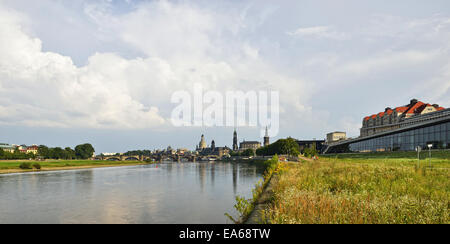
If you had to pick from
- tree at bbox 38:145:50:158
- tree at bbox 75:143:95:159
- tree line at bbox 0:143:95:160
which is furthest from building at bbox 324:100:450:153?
tree at bbox 75:143:95:159

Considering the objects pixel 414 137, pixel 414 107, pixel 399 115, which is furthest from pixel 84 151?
pixel 414 107

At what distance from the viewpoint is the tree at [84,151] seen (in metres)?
187

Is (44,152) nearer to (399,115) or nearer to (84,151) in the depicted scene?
(84,151)

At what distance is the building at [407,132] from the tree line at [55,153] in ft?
503

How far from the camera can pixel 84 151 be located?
621 feet

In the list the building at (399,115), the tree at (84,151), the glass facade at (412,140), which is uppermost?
the building at (399,115)

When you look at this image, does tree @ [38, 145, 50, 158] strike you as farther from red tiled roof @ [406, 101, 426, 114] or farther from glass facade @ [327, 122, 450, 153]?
red tiled roof @ [406, 101, 426, 114]

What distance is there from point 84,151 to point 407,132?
19156 cm

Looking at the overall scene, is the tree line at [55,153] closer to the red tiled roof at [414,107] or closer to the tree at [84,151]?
the tree at [84,151]

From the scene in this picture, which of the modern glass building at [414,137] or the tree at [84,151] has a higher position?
the modern glass building at [414,137]

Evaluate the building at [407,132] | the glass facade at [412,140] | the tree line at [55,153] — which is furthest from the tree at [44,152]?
the glass facade at [412,140]

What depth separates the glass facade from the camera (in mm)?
55062
